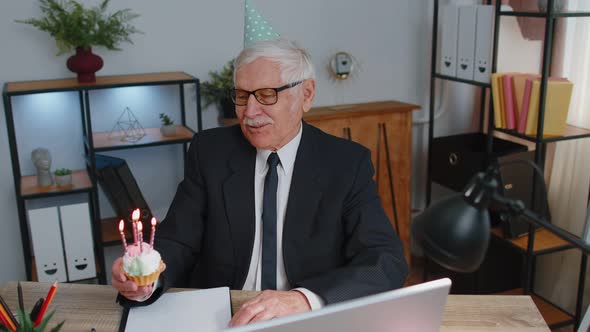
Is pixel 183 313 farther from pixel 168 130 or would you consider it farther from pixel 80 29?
pixel 80 29

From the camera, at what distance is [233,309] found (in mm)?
1437

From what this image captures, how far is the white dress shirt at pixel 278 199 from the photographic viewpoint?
176 cm

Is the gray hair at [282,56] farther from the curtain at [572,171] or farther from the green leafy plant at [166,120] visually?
the curtain at [572,171]

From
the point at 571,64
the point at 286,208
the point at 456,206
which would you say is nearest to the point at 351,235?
the point at 286,208

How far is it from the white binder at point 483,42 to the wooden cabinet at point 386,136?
15.9 inches

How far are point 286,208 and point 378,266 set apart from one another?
360 mm

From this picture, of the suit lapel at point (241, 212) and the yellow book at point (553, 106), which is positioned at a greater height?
the yellow book at point (553, 106)

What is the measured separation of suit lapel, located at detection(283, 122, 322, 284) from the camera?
69.2 inches

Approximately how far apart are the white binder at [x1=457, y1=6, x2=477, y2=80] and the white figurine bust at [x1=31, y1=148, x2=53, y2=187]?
199cm

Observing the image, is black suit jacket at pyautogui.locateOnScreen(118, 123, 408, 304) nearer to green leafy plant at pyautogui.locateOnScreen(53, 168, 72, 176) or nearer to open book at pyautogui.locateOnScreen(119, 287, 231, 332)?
open book at pyautogui.locateOnScreen(119, 287, 231, 332)

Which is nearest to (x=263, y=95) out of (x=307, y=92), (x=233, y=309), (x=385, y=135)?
(x=307, y=92)

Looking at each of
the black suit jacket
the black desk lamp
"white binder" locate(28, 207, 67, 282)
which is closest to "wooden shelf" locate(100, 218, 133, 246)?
"white binder" locate(28, 207, 67, 282)

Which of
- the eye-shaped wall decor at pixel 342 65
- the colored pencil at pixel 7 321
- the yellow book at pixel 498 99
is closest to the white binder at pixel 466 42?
the yellow book at pixel 498 99

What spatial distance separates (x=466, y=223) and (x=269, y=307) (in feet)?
2.09
